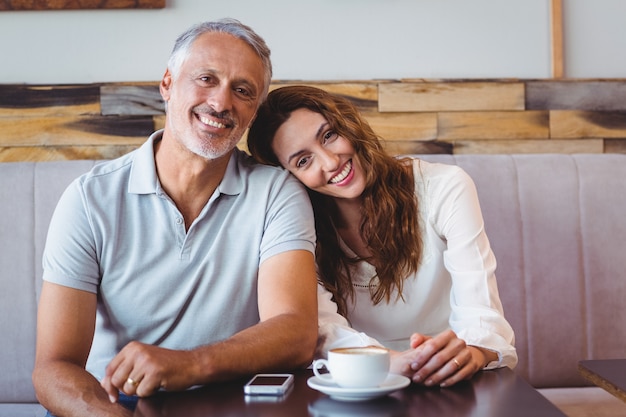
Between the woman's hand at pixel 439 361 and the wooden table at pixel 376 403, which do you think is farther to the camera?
the woman's hand at pixel 439 361

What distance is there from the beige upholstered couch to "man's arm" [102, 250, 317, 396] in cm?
77

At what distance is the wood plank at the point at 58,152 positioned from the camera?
2205 millimetres

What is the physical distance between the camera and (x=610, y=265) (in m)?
2.03

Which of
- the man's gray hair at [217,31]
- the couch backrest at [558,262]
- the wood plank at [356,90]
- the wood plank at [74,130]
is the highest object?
the man's gray hair at [217,31]

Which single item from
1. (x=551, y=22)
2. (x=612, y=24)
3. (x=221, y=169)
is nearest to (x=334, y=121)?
(x=221, y=169)

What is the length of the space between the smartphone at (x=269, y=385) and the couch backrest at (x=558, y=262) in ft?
3.62

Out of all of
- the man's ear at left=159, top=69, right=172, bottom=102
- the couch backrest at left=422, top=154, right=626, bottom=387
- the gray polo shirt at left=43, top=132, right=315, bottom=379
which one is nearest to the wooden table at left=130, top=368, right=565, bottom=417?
the gray polo shirt at left=43, top=132, right=315, bottom=379

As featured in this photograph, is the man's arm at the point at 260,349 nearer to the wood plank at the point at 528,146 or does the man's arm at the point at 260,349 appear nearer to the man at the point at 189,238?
the man at the point at 189,238

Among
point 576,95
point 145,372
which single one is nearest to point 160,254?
point 145,372

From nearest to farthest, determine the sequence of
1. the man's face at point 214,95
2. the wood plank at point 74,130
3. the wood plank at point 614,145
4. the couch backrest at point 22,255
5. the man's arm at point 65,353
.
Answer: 1. the man's arm at point 65,353
2. the man's face at point 214,95
3. the couch backrest at point 22,255
4. the wood plank at point 74,130
5. the wood plank at point 614,145

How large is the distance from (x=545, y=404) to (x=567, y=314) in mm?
1181

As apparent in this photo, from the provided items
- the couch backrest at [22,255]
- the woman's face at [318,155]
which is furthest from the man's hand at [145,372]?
the couch backrest at [22,255]

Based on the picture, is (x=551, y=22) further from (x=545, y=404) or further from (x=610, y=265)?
(x=545, y=404)

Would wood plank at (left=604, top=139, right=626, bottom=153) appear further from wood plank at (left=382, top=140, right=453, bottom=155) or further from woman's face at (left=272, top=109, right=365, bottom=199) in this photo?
woman's face at (left=272, top=109, right=365, bottom=199)
